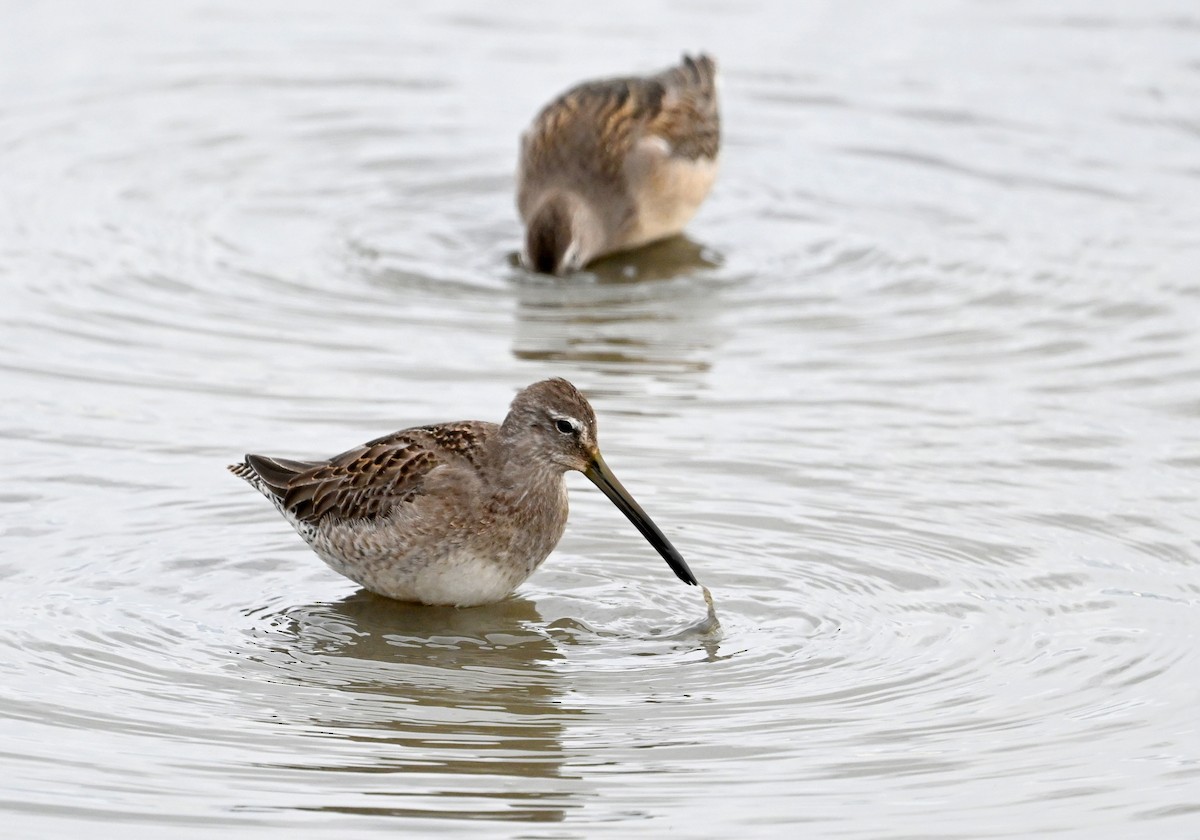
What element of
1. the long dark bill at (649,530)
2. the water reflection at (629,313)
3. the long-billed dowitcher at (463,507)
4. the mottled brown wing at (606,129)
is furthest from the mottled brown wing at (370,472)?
the mottled brown wing at (606,129)

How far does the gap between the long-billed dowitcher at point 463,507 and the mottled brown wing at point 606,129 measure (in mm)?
4319

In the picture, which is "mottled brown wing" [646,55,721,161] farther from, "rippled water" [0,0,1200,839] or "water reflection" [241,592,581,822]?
"water reflection" [241,592,581,822]

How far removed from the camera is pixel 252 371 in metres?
8.83

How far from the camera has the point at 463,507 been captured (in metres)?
6.88

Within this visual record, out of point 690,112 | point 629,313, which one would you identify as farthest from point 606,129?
point 629,313

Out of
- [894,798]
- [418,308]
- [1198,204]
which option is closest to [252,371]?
[418,308]

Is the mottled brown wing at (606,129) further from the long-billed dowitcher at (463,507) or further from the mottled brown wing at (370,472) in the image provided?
the long-billed dowitcher at (463,507)

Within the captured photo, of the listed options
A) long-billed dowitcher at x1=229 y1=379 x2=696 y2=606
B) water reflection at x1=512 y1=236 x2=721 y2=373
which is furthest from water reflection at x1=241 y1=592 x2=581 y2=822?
water reflection at x1=512 y1=236 x2=721 y2=373

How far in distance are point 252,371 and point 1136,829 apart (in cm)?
467

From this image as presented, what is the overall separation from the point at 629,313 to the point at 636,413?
5.22 ft

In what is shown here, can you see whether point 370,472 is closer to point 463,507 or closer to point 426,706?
point 463,507

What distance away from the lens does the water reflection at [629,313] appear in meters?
9.31

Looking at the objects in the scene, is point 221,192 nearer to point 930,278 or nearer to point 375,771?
point 930,278

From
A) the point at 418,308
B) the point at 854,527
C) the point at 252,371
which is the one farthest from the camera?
the point at 418,308
